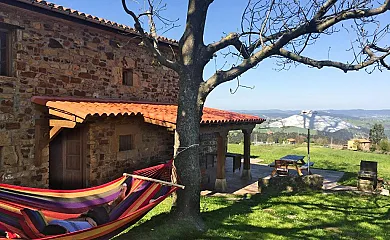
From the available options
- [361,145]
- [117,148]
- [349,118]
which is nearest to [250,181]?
[117,148]

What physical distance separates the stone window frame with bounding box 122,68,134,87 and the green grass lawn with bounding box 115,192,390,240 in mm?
3648

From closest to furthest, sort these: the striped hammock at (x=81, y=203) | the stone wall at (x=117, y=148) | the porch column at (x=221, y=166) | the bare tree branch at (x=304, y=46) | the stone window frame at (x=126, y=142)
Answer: the striped hammock at (x=81, y=203) < the bare tree branch at (x=304, y=46) < the stone wall at (x=117, y=148) < the stone window frame at (x=126, y=142) < the porch column at (x=221, y=166)

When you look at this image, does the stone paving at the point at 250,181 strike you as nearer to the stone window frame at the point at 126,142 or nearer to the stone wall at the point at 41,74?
the stone window frame at the point at 126,142

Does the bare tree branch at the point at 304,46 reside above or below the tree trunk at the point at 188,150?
above

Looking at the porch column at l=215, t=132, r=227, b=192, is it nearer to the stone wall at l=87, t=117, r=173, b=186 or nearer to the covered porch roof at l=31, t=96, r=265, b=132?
the covered porch roof at l=31, t=96, r=265, b=132

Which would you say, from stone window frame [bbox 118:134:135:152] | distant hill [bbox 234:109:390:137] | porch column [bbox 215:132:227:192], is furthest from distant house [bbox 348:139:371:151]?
stone window frame [bbox 118:134:135:152]

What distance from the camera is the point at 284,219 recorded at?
6.53 meters

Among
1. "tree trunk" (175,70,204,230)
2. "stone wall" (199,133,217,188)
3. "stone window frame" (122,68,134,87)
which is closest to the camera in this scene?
"tree trunk" (175,70,204,230)

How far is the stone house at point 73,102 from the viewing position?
20.3 ft

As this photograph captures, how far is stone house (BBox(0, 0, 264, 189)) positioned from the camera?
6188 mm

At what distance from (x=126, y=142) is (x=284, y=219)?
452 centimetres

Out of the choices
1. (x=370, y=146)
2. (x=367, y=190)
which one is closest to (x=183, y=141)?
(x=367, y=190)

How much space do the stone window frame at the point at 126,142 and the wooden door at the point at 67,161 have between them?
1102mm

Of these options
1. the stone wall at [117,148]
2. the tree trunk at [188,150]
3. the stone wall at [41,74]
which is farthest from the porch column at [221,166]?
the tree trunk at [188,150]
